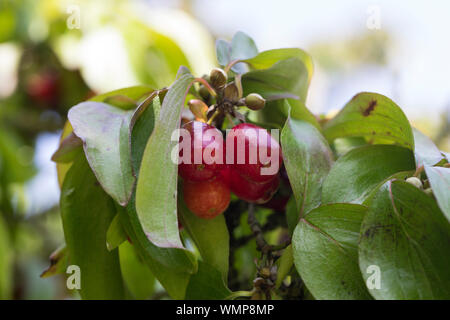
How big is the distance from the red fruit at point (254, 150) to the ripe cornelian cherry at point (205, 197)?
0.10ft

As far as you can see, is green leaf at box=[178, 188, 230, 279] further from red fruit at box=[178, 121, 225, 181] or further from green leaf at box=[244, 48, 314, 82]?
green leaf at box=[244, 48, 314, 82]

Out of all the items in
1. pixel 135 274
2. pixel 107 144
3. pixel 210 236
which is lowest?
pixel 135 274

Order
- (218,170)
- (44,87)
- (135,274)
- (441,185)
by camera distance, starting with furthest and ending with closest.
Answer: (44,87) < (135,274) < (218,170) < (441,185)

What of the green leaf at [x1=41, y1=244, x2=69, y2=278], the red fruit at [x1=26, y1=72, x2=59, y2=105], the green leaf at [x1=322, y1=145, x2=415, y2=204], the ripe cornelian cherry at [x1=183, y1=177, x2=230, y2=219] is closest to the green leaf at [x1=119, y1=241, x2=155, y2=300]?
the green leaf at [x1=41, y1=244, x2=69, y2=278]

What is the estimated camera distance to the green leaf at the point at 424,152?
372 mm

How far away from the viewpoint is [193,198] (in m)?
0.39

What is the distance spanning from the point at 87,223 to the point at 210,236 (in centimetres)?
12

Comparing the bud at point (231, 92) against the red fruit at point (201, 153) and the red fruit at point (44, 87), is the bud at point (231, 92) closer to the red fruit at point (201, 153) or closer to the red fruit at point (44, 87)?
the red fruit at point (201, 153)

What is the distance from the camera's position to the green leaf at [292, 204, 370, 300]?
32 cm

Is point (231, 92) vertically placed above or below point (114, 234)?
above

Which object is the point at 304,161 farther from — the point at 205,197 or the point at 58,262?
the point at 58,262

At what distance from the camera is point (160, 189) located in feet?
1.05

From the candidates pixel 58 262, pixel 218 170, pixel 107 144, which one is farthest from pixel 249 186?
pixel 58 262
